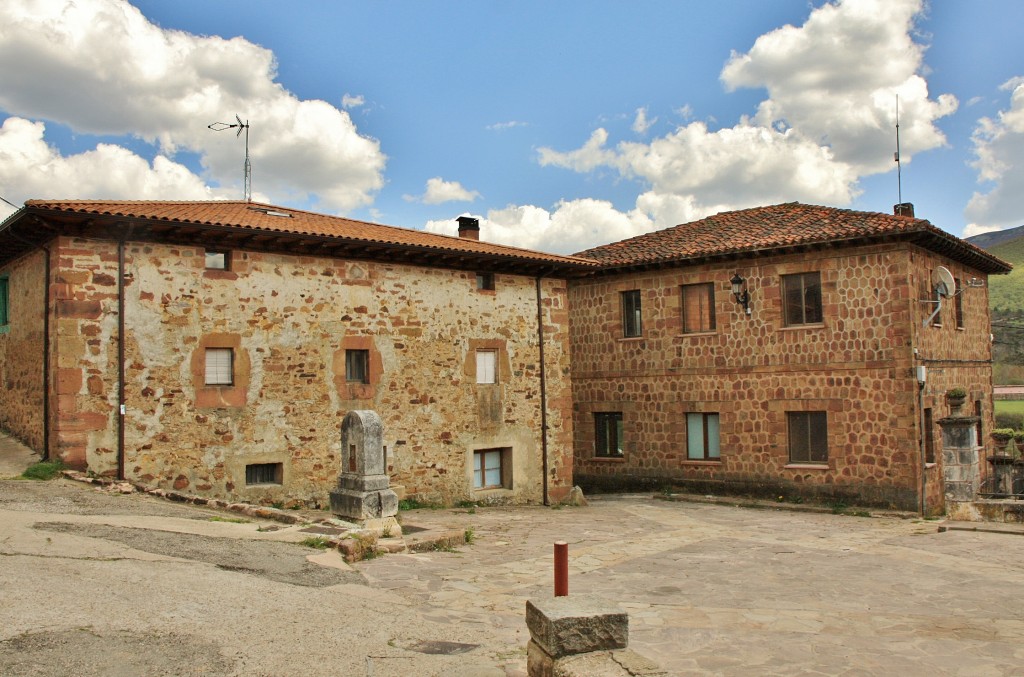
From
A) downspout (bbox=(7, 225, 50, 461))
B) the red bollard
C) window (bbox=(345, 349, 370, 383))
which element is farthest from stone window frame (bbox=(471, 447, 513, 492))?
the red bollard

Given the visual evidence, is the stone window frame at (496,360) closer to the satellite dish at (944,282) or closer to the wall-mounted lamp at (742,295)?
the wall-mounted lamp at (742,295)

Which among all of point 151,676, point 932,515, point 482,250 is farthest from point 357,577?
point 932,515

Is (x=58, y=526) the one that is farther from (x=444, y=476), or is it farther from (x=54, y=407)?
(x=444, y=476)

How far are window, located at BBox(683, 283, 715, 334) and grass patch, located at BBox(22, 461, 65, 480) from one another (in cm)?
1387

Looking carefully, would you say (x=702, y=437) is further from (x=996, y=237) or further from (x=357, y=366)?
(x=996, y=237)

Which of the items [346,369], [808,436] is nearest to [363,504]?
[346,369]

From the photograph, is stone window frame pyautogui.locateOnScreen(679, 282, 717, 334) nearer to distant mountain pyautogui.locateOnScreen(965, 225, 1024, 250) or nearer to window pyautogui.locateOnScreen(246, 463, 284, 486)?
window pyautogui.locateOnScreen(246, 463, 284, 486)

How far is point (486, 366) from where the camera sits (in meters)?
17.1

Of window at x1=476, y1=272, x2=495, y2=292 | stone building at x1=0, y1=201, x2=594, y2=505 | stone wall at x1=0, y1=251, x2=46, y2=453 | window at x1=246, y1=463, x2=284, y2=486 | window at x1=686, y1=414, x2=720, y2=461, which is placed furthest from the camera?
window at x1=686, y1=414, x2=720, y2=461

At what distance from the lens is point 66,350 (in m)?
11.9

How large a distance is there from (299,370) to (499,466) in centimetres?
539

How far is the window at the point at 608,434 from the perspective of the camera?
67.2ft

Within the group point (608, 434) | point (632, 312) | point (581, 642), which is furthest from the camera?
point (608, 434)

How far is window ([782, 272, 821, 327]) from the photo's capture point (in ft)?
56.5
